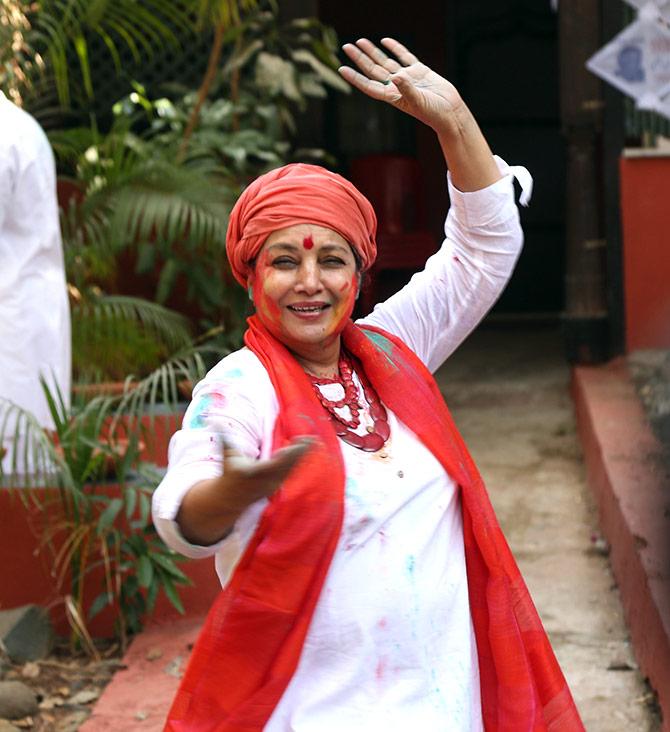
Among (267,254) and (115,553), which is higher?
(267,254)

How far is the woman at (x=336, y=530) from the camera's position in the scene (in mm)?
2084

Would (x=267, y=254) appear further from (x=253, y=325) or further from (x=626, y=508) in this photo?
(x=626, y=508)

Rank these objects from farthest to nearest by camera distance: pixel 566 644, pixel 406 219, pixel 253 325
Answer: pixel 406 219 < pixel 566 644 < pixel 253 325

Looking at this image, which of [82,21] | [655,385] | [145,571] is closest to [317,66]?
[82,21]

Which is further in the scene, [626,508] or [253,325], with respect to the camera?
[626,508]

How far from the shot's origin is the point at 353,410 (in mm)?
2275

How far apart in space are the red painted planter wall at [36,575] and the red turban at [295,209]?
259 centimetres

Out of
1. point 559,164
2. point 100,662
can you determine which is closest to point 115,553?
point 100,662

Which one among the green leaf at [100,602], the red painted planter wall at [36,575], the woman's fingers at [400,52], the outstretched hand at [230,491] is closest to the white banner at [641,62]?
the red painted planter wall at [36,575]

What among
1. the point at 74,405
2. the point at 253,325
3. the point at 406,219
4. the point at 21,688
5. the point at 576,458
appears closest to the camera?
the point at 253,325

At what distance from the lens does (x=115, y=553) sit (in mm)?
4727

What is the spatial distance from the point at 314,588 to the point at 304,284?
0.49 metres

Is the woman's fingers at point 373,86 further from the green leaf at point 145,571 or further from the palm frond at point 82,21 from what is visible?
the palm frond at point 82,21

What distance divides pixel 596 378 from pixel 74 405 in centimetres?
318
